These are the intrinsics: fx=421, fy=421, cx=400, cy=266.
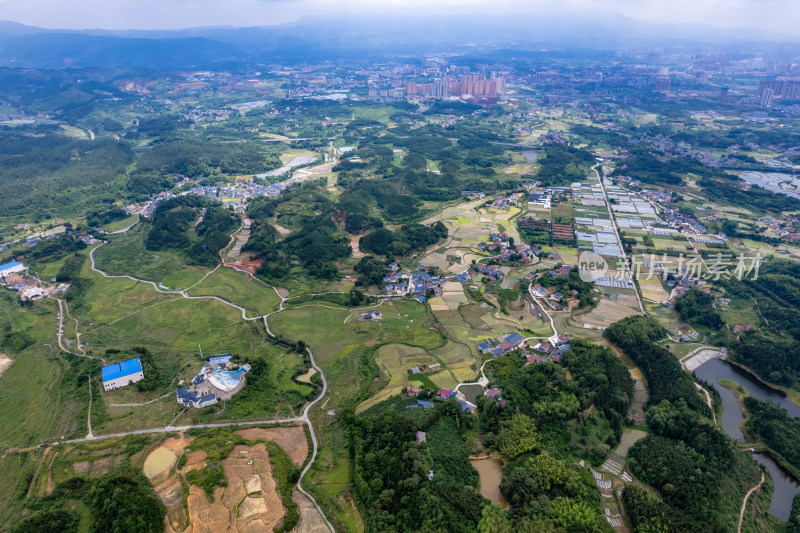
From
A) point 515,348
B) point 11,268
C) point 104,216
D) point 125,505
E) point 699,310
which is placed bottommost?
point 515,348

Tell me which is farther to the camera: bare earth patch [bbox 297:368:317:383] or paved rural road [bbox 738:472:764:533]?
bare earth patch [bbox 297:368:317:383]

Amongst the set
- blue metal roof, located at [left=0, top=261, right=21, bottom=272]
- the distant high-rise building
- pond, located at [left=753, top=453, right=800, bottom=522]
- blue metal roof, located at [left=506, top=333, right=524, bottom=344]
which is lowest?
pond, located at [left=753, top=453, right=800, bottom=522]

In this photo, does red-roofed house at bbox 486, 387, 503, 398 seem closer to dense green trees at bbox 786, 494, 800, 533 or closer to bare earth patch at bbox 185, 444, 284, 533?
bare earth patch at bbox 185, 444, 284, 533

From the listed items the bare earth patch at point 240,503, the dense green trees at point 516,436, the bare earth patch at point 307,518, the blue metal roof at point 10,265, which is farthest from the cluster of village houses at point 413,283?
the blue metal roof at point 10,265

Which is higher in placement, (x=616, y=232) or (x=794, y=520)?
(x=616, y=232)

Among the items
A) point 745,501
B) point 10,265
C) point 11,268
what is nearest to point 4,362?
point 11,268

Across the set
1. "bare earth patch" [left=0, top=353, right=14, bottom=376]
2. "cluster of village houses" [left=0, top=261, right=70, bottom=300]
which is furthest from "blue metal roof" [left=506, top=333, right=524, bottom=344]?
"cluster of village houses" [left=0, top=261, right=70, bottom=300]

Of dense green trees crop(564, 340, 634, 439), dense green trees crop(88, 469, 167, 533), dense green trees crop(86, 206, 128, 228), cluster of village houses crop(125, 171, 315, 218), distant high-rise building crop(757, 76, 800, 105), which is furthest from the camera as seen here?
distant high-rise building crop(757, 76, 800, 105)

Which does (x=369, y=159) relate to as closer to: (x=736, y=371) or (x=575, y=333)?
(x=575, y=333)

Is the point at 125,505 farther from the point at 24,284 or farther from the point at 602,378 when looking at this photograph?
the point at 24,284
